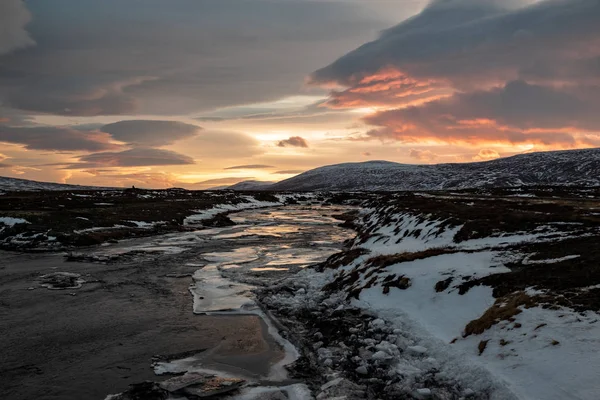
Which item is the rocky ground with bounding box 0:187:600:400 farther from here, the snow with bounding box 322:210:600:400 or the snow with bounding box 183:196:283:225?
the snow with bounding box 183:196:283:225

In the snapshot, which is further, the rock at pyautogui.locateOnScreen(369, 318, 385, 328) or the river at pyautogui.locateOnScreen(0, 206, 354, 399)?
the rock at pyautogui.locateOnScreen(369, 318, 385, 328)

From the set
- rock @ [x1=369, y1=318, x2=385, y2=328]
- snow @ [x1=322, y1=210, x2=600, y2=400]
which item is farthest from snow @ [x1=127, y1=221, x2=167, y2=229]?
rock @ [x1=369, y1=318, x2=385, y2=328]

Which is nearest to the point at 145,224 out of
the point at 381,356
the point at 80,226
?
the point at 80,226

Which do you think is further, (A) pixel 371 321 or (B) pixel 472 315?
(A) pixel 371 321

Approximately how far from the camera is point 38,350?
12.9 meters

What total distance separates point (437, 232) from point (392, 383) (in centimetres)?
1728

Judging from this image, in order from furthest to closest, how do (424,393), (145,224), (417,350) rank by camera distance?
1. (145,224)
2. (417,350)
3. (424,393)

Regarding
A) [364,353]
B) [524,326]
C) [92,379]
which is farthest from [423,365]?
[92,379]

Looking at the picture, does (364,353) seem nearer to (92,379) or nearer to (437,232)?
(92,379)

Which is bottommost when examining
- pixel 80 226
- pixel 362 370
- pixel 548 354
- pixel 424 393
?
pixel 362 370

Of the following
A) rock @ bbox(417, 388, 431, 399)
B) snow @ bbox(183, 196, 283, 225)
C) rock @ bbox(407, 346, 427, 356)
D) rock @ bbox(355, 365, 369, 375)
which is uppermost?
snow @ bbox(183, 196, 283, 225)

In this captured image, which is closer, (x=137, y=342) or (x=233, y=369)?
(x=233, y=369)

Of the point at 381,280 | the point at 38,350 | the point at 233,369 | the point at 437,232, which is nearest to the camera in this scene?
the point at 233,369

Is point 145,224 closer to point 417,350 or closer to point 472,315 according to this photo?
point 417,350
